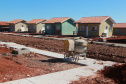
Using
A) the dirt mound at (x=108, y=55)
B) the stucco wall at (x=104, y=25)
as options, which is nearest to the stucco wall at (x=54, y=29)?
the stucco wall at (x=104, y=25)

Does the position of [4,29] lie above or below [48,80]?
above

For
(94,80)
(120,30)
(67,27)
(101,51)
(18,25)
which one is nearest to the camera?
(94,80)

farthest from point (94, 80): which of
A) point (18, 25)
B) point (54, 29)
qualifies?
point (18, 25)

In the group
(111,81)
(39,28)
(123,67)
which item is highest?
(39,28)

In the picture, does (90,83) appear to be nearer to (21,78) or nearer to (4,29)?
(21,78)

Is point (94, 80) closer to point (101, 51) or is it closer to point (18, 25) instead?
point (101, 51)

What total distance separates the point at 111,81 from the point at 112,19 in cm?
2844

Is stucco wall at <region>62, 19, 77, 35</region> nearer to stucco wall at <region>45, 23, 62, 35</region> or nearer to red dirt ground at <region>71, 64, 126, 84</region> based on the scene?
stucco wall at <region>45, 23, 62, 35</region>

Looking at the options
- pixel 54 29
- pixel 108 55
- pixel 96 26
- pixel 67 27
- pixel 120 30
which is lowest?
pixel 108 55

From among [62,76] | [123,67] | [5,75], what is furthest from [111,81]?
[5,75]

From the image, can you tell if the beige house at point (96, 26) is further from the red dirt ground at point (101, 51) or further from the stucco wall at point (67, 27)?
the red dirt ground at point (101, 51)

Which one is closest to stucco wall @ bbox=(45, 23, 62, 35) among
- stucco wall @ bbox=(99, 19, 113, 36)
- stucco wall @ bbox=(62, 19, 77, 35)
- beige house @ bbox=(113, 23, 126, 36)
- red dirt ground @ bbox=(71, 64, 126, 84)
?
stucco wall @ bbox=(62, 19, 77, 35)

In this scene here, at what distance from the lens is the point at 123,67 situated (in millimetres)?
6711

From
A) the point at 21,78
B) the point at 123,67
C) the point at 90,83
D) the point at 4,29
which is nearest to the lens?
the point at 90,83
